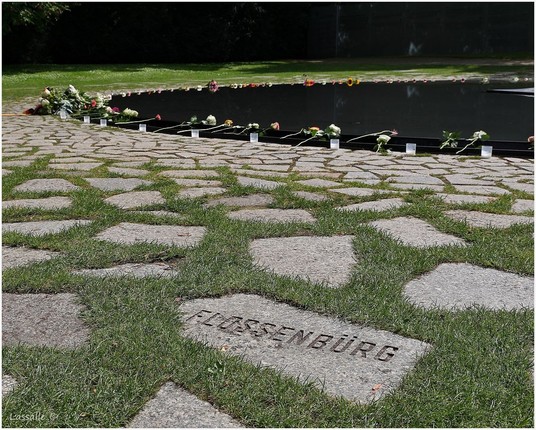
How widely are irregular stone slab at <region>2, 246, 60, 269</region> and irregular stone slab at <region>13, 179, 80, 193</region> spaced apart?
126 cm

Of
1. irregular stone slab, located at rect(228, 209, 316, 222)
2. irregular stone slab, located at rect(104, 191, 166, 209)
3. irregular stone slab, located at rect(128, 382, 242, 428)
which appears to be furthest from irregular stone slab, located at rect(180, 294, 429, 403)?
irregular stone slab, located at rect(104, 191, 166, 209)

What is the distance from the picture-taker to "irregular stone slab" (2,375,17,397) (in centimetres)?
168

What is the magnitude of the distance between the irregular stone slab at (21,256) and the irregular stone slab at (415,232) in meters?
1.51

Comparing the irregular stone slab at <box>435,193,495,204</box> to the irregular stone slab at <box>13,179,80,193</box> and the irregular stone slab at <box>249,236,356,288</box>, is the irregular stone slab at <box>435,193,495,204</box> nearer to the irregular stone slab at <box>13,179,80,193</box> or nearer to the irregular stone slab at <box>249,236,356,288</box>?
the irregular stone slab at <box>249,236,356,288</box>

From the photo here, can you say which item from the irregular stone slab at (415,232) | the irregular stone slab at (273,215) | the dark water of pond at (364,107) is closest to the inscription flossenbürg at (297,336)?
the irregular stone slab at (415,232)

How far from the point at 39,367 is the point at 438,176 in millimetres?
3515

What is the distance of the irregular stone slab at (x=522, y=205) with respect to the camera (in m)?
3.50

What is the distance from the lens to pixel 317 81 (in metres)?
15.9

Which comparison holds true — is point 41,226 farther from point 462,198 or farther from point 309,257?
point 462,198

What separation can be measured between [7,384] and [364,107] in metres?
8.79

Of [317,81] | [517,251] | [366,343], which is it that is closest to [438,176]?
[517,251]

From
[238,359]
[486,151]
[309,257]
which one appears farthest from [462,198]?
[238,359]

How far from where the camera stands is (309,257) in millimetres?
2691

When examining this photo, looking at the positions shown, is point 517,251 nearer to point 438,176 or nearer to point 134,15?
point 438,176
